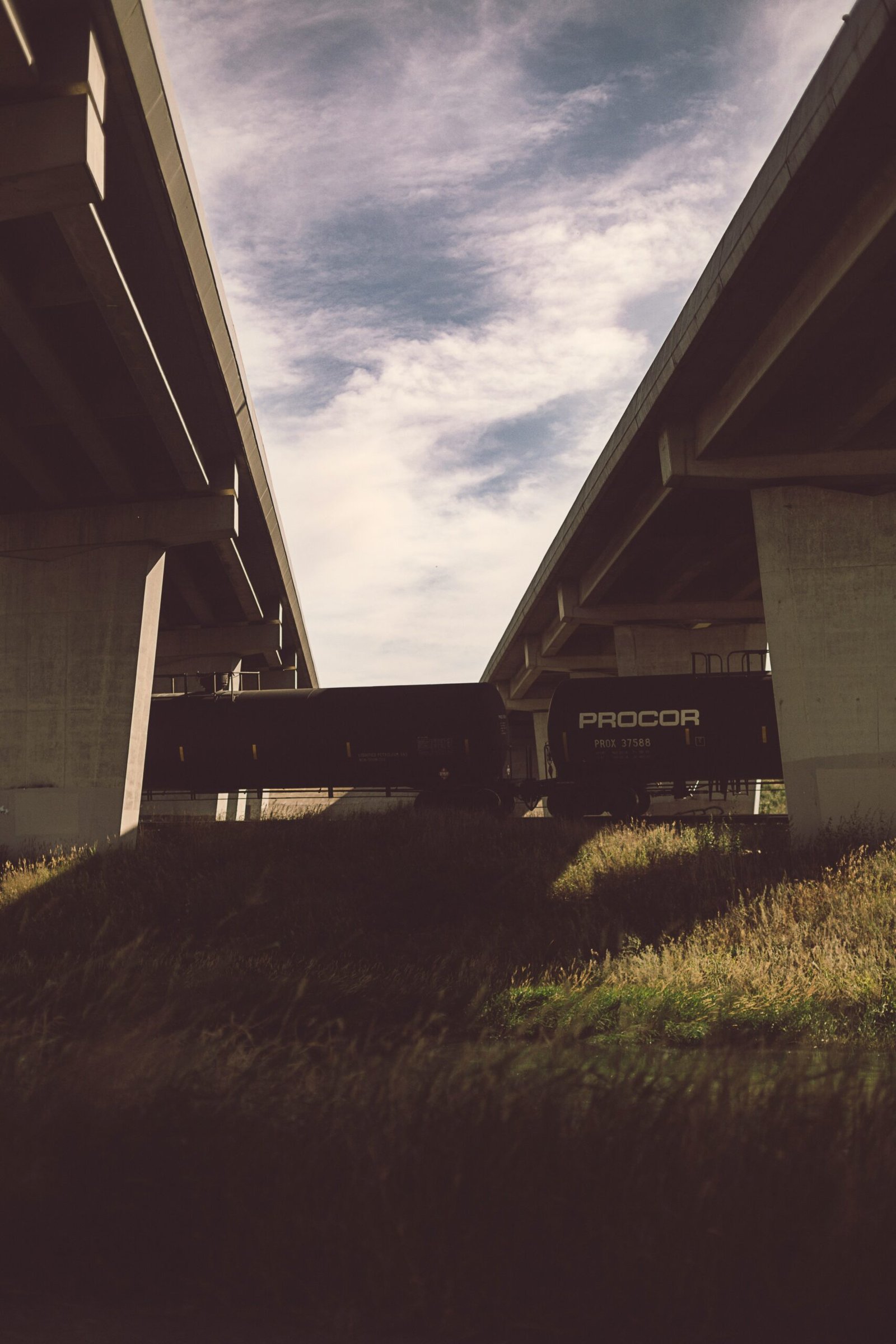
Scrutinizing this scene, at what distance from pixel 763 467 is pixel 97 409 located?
13.8 meters

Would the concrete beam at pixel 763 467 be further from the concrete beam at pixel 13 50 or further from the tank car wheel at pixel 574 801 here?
the concrete beam at pixel 13 50

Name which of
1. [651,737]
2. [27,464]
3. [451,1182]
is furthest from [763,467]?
[451,1182]

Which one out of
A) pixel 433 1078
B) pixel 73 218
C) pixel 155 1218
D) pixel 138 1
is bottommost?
pixel 155 1218

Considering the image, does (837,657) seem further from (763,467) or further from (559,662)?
(559,662)

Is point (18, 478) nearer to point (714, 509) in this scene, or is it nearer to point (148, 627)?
point (148, 627)

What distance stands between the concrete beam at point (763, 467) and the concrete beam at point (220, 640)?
68.6 feet

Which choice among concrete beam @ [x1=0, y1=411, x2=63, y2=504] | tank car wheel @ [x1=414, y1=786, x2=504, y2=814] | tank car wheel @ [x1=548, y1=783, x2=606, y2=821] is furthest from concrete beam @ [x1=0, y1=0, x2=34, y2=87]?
tank car wheel @ [x1=548, y1=783, x2=606, y2=821]

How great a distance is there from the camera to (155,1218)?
3486 millimetres

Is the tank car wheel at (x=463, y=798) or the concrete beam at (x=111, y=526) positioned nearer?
the concrete beam at (x=111, y=526)

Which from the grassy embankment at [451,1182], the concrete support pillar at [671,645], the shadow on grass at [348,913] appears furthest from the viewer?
the concrete support pillar at [671,645]

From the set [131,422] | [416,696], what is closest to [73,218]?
[131,422]

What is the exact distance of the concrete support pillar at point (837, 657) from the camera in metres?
17.4

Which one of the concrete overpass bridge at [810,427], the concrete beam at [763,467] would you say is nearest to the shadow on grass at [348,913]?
the concrete overpass bridge at [810,427]

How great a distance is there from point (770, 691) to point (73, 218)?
1931cm
